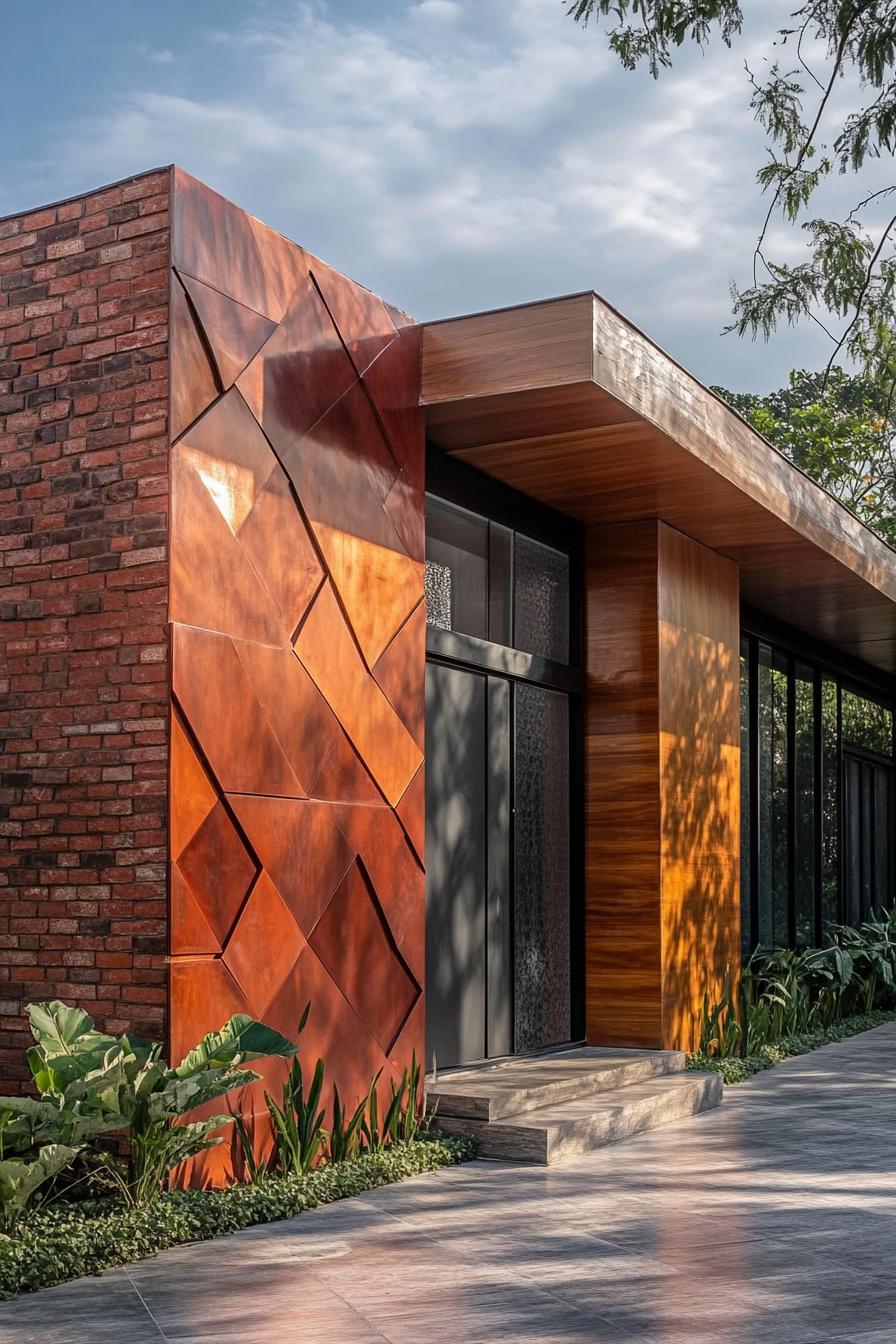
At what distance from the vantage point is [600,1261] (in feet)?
17.5

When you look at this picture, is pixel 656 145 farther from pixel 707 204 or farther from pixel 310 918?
pixel 310 918

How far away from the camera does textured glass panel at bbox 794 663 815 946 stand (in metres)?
14.1

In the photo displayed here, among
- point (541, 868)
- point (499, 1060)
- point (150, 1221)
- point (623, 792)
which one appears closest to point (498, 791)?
point (541, 868)

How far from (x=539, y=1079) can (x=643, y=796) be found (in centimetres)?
243

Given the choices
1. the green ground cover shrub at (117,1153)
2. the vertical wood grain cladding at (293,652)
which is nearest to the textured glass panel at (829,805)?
the vertical wood grain cladding at (293,652)

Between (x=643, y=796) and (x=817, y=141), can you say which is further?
(x=817, y=141)

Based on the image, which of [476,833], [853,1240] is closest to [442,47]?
[476,833]

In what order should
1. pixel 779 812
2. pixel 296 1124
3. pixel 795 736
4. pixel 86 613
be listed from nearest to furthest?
pixel 86 613 → pixel 296 1124 → pixel 779 812 → pixel 795 736

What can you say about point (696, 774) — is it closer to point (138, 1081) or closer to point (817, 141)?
point (817, 141)

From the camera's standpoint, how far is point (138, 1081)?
17.8 feet

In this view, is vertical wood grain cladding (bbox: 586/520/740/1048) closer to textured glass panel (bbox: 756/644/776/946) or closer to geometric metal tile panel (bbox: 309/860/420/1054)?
textured glass panel (bbox: 756/644/776/946)

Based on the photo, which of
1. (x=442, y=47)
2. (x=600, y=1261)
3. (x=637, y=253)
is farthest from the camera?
(x=637, y=253)

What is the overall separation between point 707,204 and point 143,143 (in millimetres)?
25901

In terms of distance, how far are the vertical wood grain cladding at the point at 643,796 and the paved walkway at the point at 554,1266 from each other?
237cm
